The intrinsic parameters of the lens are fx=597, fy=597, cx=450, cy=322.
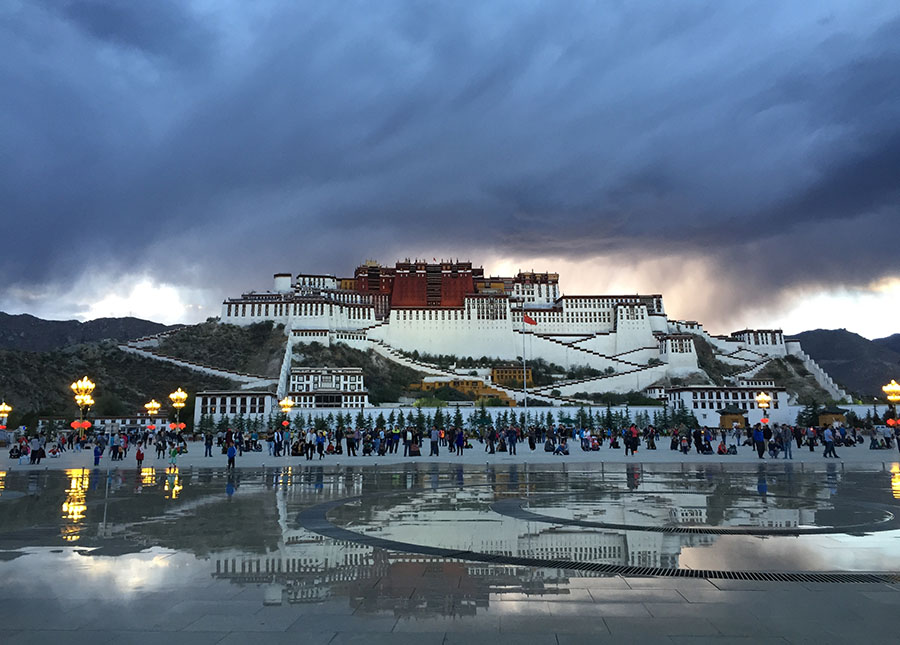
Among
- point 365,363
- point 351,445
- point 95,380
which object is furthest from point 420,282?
point 351,445

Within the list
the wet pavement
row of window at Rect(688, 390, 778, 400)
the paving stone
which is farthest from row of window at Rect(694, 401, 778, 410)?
the paving stone

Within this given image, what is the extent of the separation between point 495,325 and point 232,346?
126 feet

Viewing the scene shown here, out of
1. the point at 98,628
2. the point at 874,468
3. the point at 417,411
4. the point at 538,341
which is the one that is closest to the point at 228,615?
the point at 98,628

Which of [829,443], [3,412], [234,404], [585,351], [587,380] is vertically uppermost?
[585,351]

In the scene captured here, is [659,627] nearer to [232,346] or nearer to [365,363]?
[365,363]

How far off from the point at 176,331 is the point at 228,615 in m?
91.6

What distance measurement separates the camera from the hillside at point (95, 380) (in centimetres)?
6406

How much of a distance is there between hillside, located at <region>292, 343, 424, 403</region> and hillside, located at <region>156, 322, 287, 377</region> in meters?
3.56

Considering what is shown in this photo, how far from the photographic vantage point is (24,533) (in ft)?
27.8

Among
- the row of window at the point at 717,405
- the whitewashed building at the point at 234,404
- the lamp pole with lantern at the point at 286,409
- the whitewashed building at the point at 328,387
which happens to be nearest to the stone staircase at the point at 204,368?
the whitewashed building at the point at 328,387

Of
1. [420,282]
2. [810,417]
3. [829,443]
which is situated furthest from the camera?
[420,282]

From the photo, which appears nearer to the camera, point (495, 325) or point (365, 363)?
point (365, 363)

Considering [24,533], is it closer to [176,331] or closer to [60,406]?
[60,406]

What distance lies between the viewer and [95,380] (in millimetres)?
69062
